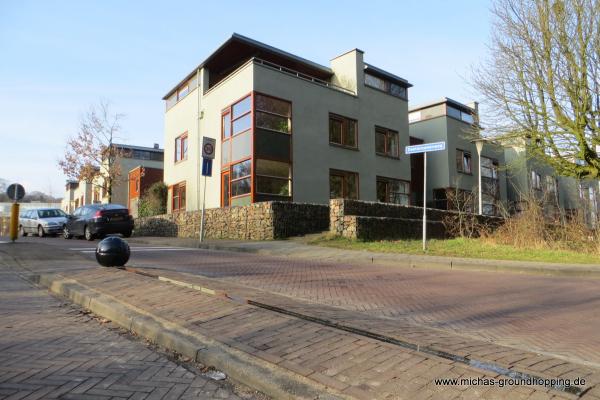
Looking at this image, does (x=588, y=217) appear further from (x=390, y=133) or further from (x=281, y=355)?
(x=281, y=355)

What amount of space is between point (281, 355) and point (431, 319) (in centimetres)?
256

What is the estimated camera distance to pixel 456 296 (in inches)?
274

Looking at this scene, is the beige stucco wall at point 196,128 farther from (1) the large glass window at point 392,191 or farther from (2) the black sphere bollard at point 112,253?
(2) the black sphere bollard at point 112,253

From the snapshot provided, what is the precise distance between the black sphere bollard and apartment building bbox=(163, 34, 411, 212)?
10.6 meters

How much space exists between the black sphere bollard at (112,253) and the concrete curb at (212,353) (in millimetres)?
2357

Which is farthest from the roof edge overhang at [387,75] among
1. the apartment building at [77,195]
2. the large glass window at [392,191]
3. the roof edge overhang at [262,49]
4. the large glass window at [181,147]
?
the apartment building at [77,195]

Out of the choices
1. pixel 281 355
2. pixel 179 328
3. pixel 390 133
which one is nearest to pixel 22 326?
pixel 179 328

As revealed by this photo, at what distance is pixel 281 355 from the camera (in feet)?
11.1

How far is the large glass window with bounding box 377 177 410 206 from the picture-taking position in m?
24.5

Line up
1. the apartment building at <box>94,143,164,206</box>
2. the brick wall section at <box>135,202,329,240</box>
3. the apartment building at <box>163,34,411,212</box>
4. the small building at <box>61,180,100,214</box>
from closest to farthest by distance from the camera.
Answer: the brick wall section at <box>135,202,329,240</box> → the apartment building at <box>163,34,411,212</box> → the apartment building at <box>94,143,164,206</box> → the small building at <box>61,180,100,214</box>

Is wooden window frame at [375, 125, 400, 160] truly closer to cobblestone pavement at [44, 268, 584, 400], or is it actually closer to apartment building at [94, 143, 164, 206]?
cobblestone pavement at [44, 268, 584, 400]

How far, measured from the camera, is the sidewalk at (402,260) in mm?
9922

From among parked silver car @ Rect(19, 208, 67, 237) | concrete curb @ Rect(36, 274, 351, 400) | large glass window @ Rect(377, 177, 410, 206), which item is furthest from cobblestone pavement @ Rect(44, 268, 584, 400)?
parked silver car @ Rect(19, 208, 67, 237)

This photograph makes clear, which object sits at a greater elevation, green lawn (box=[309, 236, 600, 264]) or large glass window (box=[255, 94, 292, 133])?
large glass window (box=[255, 94, 292, 133])
